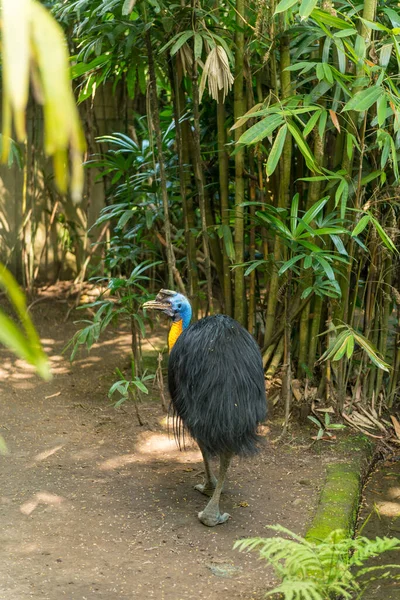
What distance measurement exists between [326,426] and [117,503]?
119 cm

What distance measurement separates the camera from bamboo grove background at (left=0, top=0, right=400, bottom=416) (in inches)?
133

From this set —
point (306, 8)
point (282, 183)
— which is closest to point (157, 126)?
point (282, 183)

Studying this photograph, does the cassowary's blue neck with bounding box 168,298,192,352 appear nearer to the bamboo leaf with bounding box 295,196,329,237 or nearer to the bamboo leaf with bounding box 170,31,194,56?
the bamboo leaf with bounding box 295,196,329,237

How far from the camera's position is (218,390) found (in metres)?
2.98

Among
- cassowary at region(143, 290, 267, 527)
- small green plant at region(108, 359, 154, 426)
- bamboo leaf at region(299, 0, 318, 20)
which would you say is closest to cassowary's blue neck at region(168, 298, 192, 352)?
cassowary at region(143, 290, 267, 527)

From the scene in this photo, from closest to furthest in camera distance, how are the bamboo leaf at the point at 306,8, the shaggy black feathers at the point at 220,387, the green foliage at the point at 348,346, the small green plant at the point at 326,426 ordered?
the bamboo leaf at the point at 306,8 < the shaggy black feathers at the point at 220,387 < the green foliage at the point at 348,346 < the small green plant at the point at 326,426

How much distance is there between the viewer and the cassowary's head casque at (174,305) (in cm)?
344

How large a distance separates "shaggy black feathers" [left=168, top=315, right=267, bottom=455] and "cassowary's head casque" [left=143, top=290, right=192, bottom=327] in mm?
286

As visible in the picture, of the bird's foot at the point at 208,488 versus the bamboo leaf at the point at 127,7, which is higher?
the bamboo leaf at the point at 127,7

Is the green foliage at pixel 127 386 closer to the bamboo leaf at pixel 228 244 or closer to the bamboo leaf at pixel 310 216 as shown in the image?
the bamboo leaf at pixel 228 244

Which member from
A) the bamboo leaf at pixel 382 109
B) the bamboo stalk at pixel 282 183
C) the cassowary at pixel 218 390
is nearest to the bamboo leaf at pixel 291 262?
the bamboo stalk at pixel 282 183

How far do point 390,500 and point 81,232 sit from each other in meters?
3.80

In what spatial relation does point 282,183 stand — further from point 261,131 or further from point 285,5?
point 285,5

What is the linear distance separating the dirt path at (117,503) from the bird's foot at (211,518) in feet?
0.09
